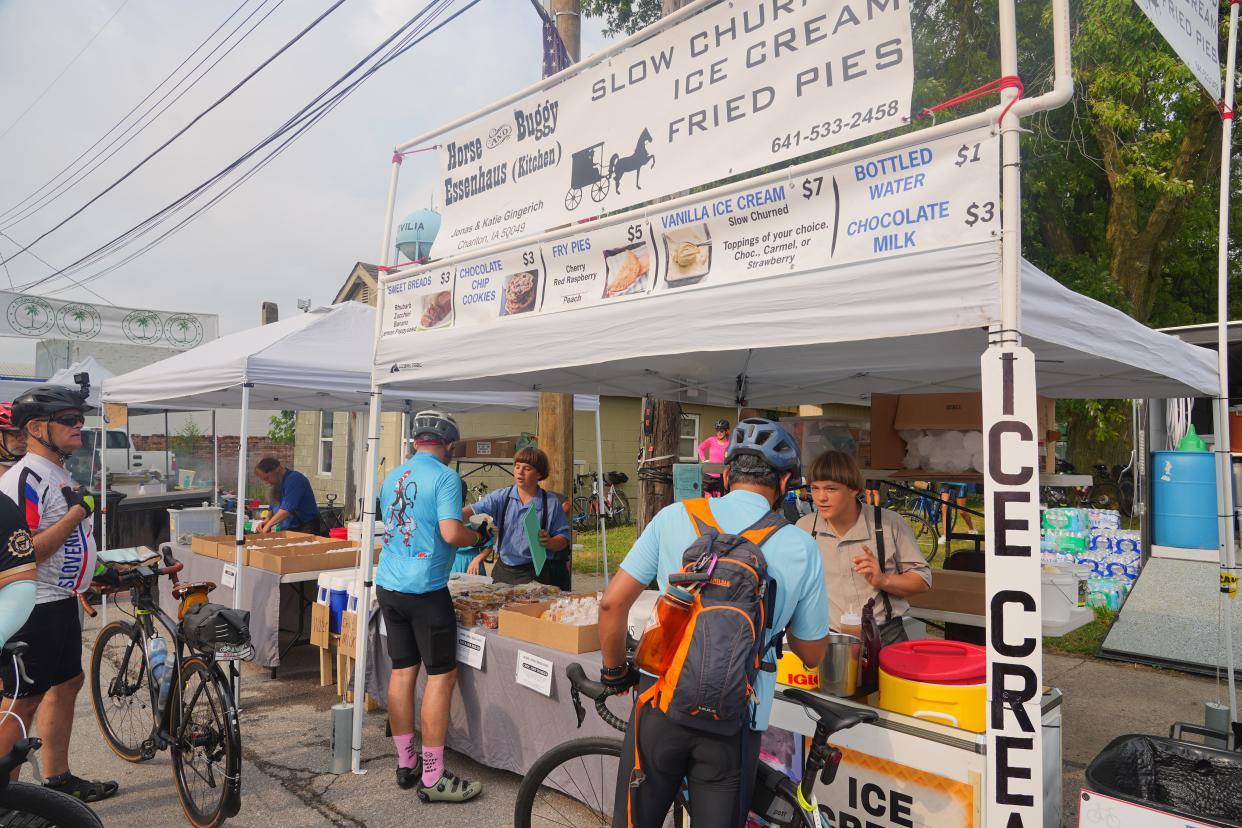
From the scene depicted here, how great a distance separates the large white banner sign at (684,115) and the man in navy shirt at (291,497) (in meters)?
4.92

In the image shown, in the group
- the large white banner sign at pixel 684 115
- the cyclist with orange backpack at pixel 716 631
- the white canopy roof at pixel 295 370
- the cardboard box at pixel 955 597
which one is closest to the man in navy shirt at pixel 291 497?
the white canopy roof at pixel 295 370

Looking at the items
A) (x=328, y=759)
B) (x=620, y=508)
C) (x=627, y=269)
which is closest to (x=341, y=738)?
(x=328, y=759)

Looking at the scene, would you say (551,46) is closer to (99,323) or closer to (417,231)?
(417,231)

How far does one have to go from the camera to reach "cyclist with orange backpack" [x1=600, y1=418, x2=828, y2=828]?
2.04 metres

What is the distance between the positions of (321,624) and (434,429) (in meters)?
2.45

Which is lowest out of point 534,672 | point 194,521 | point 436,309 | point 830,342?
point 534,672

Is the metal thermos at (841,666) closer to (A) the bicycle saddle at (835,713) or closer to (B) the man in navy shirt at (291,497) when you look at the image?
(A) the bicycle saddle at (835,713)

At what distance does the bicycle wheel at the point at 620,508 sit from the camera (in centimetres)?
1650

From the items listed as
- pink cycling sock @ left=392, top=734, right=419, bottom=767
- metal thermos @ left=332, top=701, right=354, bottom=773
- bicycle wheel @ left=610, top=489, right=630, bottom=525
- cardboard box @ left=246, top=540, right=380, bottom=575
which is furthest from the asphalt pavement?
bicycle wheel @ left=610, top=489, right=630, bottom=525

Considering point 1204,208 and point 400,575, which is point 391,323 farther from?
point 1204,208

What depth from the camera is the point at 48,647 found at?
349 centimetres

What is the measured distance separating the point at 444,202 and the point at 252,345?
3.32m

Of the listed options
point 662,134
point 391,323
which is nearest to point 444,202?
point 391,323

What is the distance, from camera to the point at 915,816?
2.61 metres
